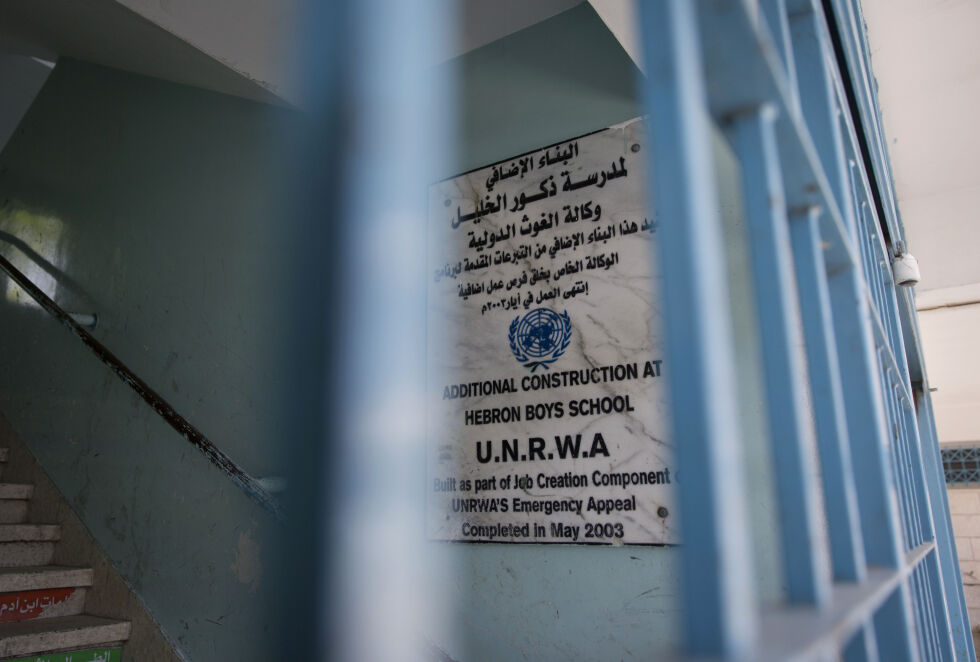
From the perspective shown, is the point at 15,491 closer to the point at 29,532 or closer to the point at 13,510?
the point at 13,510

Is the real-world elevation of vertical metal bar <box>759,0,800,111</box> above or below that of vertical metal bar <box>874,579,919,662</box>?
above

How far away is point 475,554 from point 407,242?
107 cm

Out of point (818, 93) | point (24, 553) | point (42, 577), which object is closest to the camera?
point (818, 93)

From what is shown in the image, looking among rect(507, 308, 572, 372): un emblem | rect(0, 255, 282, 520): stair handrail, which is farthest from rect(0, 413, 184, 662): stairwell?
rect(507, 308, 572, 372): un emblem

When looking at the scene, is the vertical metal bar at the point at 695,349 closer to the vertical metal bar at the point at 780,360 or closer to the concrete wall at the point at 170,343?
the vertical metal bar at the point at 780,360

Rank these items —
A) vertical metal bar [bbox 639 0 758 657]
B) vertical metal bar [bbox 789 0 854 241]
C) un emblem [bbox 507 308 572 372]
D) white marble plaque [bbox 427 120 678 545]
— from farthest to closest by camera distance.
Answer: un emblem [bbox 507 308 572 372] → white marble plaque [bbox 427 120 678 545] → vertical metal bar [bbox 789 0 854 241] → vertical metal bar [bbox 639 0 758 657]

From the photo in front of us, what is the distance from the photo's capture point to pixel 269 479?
1.88m

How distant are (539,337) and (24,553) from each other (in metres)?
→ 2.04

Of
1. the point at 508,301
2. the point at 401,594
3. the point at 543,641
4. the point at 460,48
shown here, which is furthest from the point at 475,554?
the point at 460,48

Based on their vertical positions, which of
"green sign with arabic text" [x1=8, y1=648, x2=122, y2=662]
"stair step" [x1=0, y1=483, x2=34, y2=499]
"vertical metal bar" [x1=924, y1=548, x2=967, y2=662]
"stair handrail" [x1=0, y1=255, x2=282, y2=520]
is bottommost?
"green sign with arabic text" [x1=8, y1=648, x2=122, y2=662]

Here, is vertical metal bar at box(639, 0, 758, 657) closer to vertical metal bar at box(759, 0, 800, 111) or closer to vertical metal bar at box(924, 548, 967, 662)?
vertical metal bar at box(759, 0, 800, 111)

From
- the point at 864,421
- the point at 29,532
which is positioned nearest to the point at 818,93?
the point at 864,421

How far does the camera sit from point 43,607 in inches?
82.0

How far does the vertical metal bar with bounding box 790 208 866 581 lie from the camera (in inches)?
20.4
